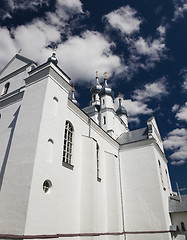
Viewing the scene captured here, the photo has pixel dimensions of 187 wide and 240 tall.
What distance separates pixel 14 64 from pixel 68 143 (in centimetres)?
721

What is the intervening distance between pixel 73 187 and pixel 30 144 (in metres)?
3.82

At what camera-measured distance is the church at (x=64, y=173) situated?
23.0 ft

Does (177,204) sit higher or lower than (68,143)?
lower

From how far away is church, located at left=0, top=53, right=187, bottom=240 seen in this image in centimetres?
702

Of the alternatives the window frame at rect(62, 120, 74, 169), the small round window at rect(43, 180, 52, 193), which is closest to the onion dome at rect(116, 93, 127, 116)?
the window frame at rect(62, 120, 74, 169)

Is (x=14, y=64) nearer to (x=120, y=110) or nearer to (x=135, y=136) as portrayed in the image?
(x=135, y=136)

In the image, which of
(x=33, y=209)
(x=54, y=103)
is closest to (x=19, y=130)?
(x=54, y=103)

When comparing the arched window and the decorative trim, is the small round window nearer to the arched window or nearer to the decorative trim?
the decorative trim

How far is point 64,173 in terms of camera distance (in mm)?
9609

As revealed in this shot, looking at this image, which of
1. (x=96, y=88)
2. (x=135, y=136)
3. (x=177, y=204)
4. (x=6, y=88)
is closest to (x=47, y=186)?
(x=6, y=88)

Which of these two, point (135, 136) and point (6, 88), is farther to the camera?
point (135, 136)

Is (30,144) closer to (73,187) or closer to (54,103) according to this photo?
(54,103)

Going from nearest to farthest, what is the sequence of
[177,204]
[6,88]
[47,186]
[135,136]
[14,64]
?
[47,186]
[6,88]
[14,64]
[177,204]
[135,136]

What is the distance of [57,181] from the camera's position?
8.11m
